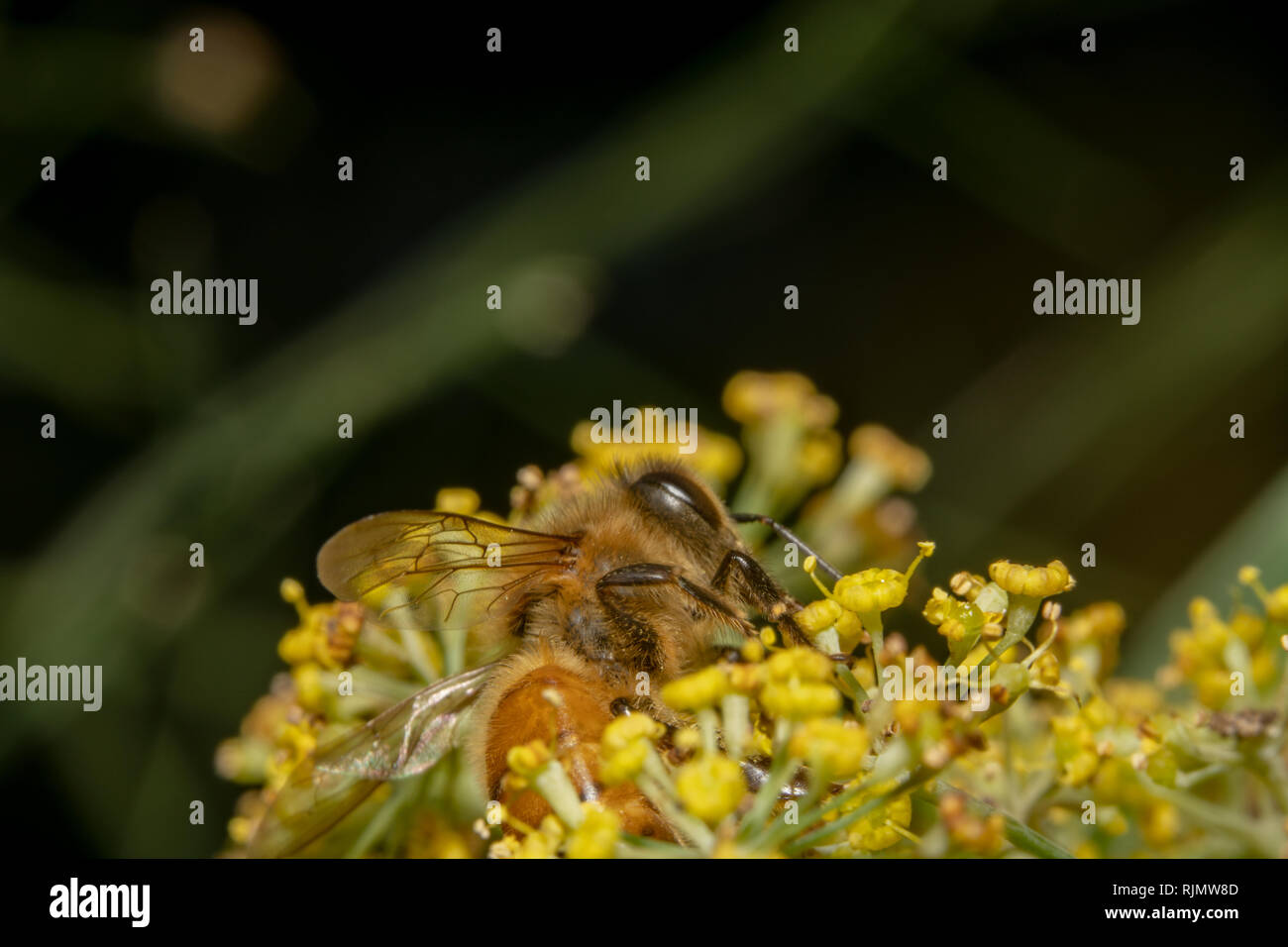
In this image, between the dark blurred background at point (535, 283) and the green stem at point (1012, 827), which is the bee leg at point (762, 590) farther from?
the dark blurred background at point (535, 283)

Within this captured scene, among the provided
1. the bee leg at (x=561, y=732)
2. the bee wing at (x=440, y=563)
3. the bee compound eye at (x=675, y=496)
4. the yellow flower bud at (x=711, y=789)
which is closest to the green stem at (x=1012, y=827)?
the yellow flower bud at (x=711, y=789)

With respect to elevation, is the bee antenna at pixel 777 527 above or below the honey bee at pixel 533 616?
above

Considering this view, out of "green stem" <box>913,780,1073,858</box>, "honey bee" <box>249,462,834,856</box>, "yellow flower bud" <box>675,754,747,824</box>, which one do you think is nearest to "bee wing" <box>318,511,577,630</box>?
"honey bee" <box>249,462,834,856</box>

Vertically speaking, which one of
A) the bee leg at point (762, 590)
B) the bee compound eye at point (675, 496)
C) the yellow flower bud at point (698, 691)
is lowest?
the yellow flower bud at point (698, 691)

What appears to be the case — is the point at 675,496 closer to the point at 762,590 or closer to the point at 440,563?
the point at 762,590

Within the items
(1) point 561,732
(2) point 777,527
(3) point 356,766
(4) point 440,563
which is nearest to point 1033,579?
(2) point 777,527

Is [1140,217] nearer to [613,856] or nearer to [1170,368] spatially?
[1170,368]

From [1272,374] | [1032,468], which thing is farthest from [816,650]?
[1272,374]
